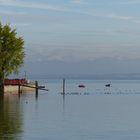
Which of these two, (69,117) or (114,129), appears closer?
(114,129)

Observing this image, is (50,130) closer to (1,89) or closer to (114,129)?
(114,129)

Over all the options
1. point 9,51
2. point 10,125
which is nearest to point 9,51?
point 9,51

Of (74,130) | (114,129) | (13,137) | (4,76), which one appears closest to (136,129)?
(114,129)

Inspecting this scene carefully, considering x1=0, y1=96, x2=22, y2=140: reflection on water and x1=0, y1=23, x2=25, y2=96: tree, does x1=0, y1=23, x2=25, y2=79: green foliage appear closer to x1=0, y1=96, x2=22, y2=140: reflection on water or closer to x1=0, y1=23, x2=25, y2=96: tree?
x1=0, y1=23, x2=25, y2=96: tree

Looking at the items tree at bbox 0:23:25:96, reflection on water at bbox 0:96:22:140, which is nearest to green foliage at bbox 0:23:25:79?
tree at bbox 0:23:25:96

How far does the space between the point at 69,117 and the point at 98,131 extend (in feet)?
51.8

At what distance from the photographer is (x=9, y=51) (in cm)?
11381

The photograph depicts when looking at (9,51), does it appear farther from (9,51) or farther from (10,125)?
(10,125)

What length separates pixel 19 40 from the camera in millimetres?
113750

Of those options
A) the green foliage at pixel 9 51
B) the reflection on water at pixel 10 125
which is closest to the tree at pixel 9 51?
the green foliage at pixel 9 51

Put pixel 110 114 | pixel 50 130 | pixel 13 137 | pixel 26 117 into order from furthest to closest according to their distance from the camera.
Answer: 1. pixel 110 114
2. pixel 26 117
3. pixel 50 130
4. pixel 13 137

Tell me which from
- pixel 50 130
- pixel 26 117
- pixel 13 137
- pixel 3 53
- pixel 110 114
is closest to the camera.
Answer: pixel 13 137

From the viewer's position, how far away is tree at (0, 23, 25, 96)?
4441 inches

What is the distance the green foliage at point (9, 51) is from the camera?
11288 centimetres
